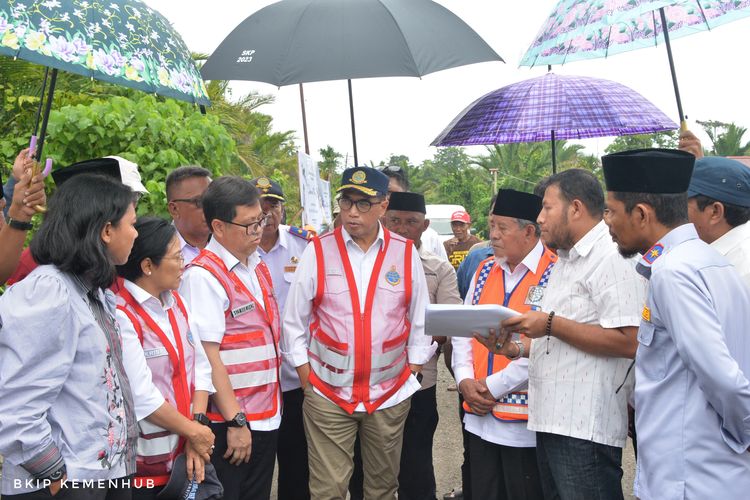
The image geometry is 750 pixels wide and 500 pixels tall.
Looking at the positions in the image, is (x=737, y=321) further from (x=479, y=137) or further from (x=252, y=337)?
(x=479, y=137)

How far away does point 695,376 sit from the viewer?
8.89 ft

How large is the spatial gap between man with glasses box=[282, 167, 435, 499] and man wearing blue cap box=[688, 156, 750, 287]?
5.69 feet

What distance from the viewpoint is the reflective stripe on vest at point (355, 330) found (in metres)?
4.32

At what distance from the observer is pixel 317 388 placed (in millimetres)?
4371

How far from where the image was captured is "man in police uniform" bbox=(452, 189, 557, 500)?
163 inches

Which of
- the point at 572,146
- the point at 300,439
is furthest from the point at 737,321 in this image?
the point at 572,146

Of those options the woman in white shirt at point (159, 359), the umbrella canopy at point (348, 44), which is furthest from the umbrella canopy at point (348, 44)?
the woman in white shirt at point (159, 359)

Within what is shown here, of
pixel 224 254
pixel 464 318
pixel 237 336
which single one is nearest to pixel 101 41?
pixel 224 254

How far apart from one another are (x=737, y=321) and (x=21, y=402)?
98.7 inches

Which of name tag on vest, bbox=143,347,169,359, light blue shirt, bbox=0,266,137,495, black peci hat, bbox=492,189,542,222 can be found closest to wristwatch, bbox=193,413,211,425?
name tag on vest, bbox=143,347,169,359

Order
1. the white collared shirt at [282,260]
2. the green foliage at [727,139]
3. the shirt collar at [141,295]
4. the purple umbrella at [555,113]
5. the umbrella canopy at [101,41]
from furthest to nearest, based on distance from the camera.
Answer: the green foliage at [727,139]
the purple umbrella at [555,113]
the white collared shirt at [282,260]
the shirt collar at [141,295]
the umbrella canopy at [101,41]

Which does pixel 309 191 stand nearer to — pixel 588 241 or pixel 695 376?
pixel 588 241

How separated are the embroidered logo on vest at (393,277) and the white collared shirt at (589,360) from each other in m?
1.04

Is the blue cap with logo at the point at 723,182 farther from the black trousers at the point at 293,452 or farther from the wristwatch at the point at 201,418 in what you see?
the black trousers at the point at 293,452
